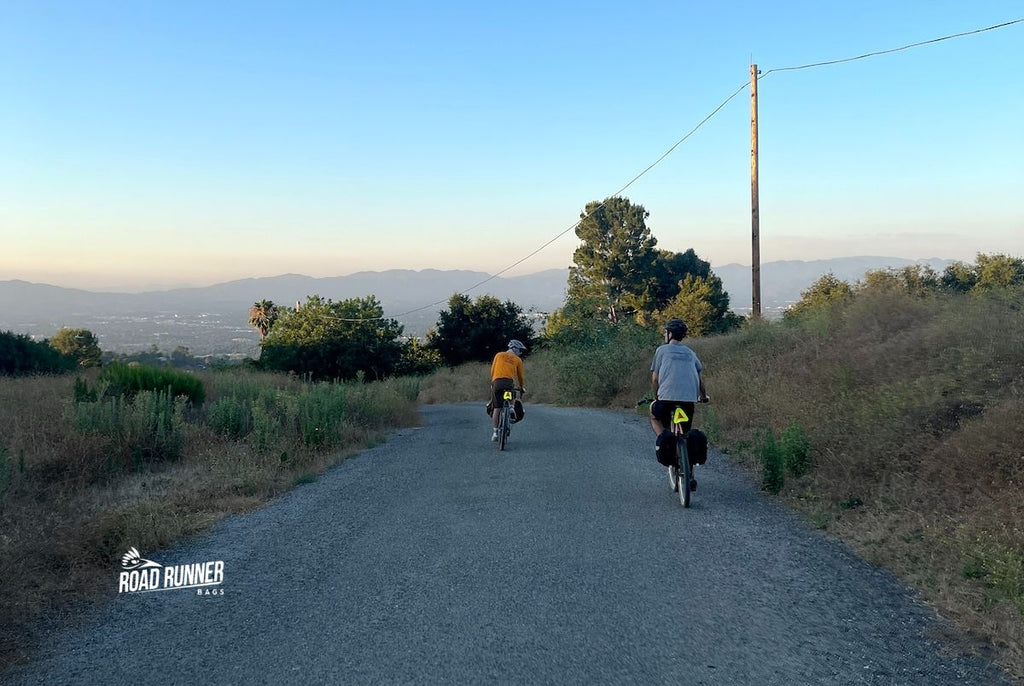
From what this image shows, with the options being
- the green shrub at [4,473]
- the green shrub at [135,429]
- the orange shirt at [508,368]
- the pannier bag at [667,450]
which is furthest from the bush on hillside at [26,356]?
the pannier bag at [667,450]

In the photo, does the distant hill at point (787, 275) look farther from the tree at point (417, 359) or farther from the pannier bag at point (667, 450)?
the tree at point (417, 359)

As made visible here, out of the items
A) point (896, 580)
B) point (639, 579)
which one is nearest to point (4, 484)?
point (639, 579)

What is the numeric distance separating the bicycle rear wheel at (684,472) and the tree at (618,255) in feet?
197

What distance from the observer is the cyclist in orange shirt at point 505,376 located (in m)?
13.6

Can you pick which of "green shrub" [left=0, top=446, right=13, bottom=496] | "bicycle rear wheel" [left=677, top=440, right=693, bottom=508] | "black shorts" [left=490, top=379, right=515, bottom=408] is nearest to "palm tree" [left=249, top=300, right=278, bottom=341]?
"black shorts" [left=490, top=379, right=515, bottom=408]

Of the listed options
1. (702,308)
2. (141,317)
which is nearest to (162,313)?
(141,317)

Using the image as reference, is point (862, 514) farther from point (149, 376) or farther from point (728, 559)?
point (149, 376)

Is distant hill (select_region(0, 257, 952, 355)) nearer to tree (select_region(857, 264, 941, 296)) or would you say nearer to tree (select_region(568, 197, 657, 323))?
tree (select_region(568, 197, 657, 323))

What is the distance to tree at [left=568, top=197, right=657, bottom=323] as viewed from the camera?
69125 millimetres

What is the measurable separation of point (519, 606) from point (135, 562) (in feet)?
11.4

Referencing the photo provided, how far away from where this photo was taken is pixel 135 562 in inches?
251

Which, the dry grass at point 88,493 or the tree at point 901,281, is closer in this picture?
the dry grass at point 88,493

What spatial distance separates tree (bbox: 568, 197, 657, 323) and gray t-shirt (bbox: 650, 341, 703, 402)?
59.5 meters

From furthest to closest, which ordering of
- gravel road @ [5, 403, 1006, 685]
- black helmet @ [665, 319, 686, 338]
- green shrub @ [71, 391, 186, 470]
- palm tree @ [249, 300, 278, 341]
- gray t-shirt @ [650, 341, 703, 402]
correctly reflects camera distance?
palm tree @ [249, 300, 278, 341]
green shrub @ [71, 391, 186, 470]
black helmet @ [665, 319, 686, 338]
gray t-shirt @ [650, 341, 703, 402]
gravel road @ [5, 403, 1006, 685]
